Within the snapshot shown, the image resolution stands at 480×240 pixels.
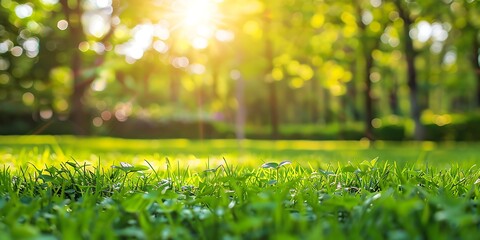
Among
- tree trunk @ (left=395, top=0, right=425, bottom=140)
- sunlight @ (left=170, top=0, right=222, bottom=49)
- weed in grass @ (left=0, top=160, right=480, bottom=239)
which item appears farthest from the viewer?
tree trunk @ (left=395, top=0, right=425, bottom=140)

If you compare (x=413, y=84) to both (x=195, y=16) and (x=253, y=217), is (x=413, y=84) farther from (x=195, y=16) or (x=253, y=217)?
(x=253, y=217)

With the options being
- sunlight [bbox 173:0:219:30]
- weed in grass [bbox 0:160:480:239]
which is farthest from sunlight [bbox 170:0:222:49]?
weed in grass [bbox 0:160:480:239]

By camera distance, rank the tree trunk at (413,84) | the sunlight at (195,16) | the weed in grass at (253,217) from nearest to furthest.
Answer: the weed in grass at (253,217)
the sunlight at (195,16)
the tree trunk at (413,84)

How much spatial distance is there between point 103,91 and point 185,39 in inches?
518

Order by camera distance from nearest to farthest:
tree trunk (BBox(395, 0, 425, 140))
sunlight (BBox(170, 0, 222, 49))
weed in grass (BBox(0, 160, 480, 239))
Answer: weed in grass (BBox(0, 160, 480, 239)), sunlight (BBox(170, 0, 222, 49)), tree trunk (BBox(395, 0, 425, 140))

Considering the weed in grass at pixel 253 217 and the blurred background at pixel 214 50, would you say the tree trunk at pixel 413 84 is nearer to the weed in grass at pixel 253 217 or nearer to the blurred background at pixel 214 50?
the blurred background at pixel 214 50

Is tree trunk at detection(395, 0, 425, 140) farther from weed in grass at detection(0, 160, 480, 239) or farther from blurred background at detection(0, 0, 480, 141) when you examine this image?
weed in grass at detection(0, 160, 480, 239)

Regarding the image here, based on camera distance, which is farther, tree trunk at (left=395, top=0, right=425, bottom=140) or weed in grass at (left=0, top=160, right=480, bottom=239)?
tree trunk at (left=395, top=0, right=425, bottom=140)

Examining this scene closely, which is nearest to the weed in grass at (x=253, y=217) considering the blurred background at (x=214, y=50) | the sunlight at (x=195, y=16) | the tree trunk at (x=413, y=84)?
the blurred background at (x=214, y=50)

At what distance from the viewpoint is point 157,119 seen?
90.6ft

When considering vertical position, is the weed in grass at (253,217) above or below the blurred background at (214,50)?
below

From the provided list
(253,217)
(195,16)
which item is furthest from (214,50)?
(253,217)

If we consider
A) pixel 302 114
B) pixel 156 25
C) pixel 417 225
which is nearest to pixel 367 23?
pixel 156 25

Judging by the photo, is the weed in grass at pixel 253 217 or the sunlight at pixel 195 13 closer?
the weed in grass at pixel 253 217
